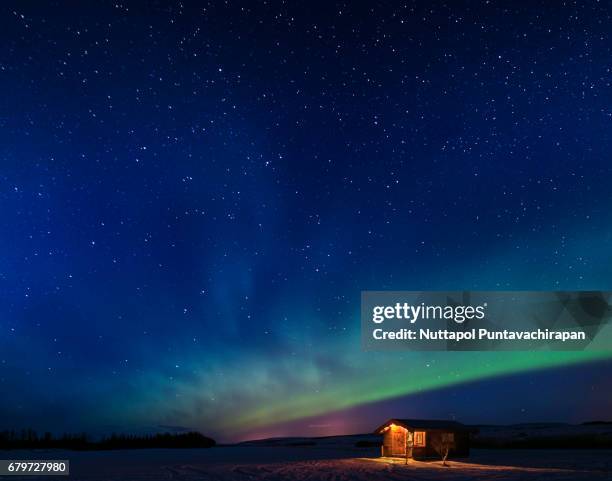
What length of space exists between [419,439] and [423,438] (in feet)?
0.86

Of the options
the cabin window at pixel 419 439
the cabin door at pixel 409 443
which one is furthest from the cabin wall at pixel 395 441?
the cabin window at pixel 419 439

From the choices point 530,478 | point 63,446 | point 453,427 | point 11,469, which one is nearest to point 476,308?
point 530,478

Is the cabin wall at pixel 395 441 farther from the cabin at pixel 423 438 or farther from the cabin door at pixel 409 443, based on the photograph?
the cabin door at pixel 409 443

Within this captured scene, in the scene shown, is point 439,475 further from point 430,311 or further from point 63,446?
point 63,446

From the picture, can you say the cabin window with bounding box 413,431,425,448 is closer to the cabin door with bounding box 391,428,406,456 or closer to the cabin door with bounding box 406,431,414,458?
the cabin door with bounding box 406,431,414,458

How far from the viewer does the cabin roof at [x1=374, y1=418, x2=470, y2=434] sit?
4351 centimetres

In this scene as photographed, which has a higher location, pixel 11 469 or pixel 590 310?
pixel 590 310

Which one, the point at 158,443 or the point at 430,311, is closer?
the point at 430,311

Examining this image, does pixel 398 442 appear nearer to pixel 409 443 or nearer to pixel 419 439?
pixel 409 443

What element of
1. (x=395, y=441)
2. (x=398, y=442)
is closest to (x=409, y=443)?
(x=398, y=442)

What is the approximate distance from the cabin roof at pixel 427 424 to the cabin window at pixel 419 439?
401mm

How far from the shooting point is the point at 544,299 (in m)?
30.4

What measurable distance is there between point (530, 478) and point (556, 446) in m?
53.9

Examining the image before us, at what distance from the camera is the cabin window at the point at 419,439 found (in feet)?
139
